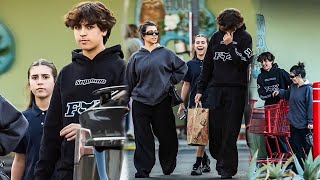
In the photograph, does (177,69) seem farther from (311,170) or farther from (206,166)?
(311,170)

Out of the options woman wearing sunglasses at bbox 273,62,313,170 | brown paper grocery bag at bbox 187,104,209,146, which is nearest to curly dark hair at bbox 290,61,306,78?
woman wearing sunglasses at bbox 273,62,313,170

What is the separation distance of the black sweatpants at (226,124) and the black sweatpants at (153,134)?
17cm

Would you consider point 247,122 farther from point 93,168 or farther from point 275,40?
point 275,40

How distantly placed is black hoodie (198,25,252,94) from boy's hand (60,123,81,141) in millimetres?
447

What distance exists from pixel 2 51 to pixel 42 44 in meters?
0.49

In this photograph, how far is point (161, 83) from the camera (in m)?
2.46

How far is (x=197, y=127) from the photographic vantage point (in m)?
2.61

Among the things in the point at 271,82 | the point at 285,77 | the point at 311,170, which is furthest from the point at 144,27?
the point at 285,77

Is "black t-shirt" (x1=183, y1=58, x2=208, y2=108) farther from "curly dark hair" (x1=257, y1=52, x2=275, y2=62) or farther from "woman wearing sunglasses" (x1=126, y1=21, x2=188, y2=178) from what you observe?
"curly dark hair" (x1=257, y1=52, x2=275, y2=62)

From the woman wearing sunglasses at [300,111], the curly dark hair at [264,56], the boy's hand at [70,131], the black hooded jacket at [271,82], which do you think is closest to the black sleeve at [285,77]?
the black hooded jacket at [271,82]

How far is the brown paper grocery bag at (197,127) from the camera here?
252 centimetres

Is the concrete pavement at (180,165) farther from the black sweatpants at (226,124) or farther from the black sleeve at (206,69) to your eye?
the black sleeve at (206,69)

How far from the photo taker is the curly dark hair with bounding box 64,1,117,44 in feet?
8.38

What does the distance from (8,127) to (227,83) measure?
80 centimetres
